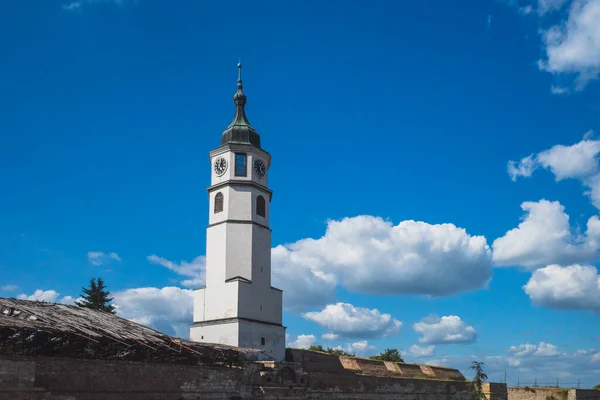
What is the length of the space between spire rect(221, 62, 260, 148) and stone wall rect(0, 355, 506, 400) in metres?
13.8

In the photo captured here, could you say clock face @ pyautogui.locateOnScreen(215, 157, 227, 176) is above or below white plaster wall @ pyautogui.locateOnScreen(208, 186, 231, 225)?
above

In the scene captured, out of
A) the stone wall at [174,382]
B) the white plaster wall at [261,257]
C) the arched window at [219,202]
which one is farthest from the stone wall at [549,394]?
the arched window at [219,202]

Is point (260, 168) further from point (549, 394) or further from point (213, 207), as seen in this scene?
point (549, 394)

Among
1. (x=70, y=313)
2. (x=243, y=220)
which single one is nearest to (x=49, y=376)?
(x=70, y=313)

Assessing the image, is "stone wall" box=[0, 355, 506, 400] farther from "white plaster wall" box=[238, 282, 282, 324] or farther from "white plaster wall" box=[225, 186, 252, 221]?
"white plaster wall" box=[225, 186, 252, 221]

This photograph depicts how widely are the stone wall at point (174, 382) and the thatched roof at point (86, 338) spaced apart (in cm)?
82

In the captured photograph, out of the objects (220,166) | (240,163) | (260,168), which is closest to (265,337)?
(260,168)

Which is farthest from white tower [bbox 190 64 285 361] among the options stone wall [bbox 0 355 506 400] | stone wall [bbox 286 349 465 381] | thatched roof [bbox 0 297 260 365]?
thatched roof [bbox 0 297 260 365]

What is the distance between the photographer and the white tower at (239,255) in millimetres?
34594

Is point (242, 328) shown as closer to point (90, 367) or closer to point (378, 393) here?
point (378, 393)

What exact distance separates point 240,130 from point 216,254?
7.76m

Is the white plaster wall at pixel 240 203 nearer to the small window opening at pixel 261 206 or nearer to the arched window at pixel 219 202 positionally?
the arched window at pixel 219 202

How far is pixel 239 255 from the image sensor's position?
3619 cm

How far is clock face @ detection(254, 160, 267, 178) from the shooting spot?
125ft
